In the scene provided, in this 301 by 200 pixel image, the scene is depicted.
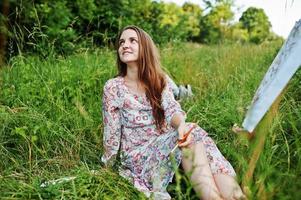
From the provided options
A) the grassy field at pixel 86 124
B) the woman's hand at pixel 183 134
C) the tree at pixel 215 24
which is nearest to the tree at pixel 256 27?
the tree at pixel 215 24

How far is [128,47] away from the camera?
122 inches

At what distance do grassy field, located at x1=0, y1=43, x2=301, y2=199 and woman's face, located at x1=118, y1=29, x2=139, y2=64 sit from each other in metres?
0.46

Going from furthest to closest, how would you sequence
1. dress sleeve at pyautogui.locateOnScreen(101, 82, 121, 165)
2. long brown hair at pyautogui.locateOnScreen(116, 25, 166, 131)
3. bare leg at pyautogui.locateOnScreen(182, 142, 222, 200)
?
long brown hair at pyautogui.locateOnScreen(116, 25, 166, 131) < dress sleeve at pyautogui.locateOnScreen(101, 82, 121, 165) < bare leg at pyautogui.locateOnScreen(182, 142, 222, 200)

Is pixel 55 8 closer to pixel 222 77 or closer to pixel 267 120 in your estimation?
pixel 222 77

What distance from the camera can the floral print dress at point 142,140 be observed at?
2697 millimetres

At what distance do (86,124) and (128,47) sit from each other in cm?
63

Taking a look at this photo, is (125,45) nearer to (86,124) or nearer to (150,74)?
(150,74)

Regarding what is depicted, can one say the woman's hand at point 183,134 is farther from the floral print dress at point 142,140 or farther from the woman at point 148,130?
the floral print dress at point 142,140

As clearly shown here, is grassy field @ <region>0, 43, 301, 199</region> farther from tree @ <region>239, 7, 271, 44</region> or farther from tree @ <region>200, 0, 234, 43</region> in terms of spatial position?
tree @ <region>239, 7, 271, 44</region>

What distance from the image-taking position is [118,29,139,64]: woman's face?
3.08m

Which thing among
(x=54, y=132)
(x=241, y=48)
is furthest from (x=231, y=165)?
(x=241, y=48)

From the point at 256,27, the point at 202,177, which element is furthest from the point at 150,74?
the point at 256,27

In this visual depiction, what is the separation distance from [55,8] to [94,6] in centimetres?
71

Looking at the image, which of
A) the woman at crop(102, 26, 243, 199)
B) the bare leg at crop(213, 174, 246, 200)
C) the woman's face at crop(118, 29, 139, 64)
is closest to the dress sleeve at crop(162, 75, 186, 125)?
the woman at crop(102, 26, 243, 199)
